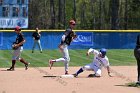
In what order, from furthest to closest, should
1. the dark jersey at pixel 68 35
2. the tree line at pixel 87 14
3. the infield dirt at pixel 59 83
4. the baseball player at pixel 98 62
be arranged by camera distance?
the tree line at pixel 87 14, the baseball player at pixel 98 62, the dark jersey at pixel 68 35, the infield dirt at pixel 59 83

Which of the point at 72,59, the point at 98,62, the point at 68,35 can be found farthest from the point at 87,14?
the point at 68,35

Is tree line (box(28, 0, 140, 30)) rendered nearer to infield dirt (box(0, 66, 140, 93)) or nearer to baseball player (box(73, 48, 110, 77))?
infield dirt (box(0, 66, 140, 93))

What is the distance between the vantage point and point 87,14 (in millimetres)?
81312

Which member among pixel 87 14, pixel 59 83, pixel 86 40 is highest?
pixel 59 83

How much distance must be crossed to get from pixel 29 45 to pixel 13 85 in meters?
22.6

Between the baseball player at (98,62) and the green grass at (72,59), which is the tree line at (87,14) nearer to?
the green grass at (72,59)

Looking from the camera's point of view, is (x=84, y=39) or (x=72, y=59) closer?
(x=72, y=59)

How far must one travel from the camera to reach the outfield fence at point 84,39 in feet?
117

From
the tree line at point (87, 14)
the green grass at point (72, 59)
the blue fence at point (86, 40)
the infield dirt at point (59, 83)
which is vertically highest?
the infield dirt at point (59, 83)

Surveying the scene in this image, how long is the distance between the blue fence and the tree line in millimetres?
18486

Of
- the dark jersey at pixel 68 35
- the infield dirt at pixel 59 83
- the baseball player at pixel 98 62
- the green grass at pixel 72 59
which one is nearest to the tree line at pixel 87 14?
the green grass at pixel 72 59

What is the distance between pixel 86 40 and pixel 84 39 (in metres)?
0.20

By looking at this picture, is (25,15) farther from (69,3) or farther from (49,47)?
(69,3)

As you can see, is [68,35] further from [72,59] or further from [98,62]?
[72,59]
